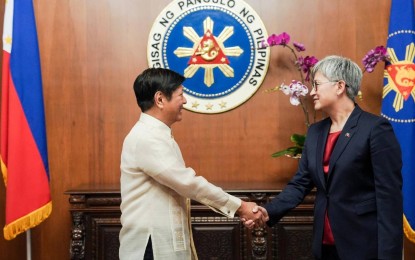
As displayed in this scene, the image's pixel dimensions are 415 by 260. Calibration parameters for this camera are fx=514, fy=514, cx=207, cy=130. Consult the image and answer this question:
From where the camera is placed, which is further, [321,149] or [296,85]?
[296,85]

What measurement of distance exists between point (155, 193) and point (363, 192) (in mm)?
839

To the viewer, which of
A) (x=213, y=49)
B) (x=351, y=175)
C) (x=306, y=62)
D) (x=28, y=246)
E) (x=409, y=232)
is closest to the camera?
(x=351, y=175)

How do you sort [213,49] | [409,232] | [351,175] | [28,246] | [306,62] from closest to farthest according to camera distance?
[351,175] → [409,232] → [306,62] → [28,246] → [213,49]

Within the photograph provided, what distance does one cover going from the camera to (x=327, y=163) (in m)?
2.16

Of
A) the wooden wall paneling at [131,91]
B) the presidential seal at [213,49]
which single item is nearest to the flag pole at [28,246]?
the wooden wall paneling at [131,91]

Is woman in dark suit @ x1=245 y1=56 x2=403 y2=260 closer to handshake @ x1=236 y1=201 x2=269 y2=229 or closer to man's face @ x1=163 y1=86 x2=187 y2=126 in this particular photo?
handshake @ x1=236 y1=201 x2=269 y2=229

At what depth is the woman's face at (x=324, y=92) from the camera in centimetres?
218

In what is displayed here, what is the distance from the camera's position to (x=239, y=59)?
367 cm

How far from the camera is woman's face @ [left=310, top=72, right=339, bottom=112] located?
7.15 feet

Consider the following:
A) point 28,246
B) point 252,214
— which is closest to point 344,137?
point 252,214

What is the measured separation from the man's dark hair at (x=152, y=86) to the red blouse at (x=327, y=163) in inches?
27.5

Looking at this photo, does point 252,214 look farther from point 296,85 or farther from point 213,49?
point 213,49

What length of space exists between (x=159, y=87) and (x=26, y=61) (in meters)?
1.51

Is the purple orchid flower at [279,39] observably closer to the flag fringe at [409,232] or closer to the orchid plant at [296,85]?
the orchid plant at [296,85]
